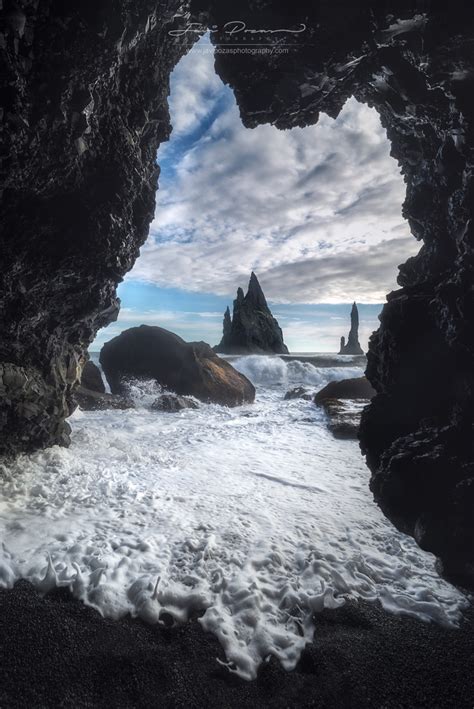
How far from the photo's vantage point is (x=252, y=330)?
190 feet

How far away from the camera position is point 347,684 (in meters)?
2.36

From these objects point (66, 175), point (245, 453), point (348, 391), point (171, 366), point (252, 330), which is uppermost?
point (252, 330)

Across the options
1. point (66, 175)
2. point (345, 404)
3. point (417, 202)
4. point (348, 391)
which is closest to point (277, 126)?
point (417, 202)

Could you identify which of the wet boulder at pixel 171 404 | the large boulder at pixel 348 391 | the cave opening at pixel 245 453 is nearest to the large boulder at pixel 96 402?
the wet boulder at pixel 171 404

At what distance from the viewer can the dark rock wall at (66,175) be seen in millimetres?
3742

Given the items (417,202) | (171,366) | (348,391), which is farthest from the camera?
(171,366)

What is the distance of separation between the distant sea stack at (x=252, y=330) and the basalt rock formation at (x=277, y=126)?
157 ft

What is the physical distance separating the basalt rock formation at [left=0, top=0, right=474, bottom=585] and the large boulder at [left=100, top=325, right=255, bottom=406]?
766 centimetres

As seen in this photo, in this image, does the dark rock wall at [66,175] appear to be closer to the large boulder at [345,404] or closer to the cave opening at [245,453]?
the cave opening at [245,453]

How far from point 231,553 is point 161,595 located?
3.12 ft

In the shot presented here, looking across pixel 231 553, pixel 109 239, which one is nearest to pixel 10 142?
pixel 109 239

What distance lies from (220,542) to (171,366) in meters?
11.7

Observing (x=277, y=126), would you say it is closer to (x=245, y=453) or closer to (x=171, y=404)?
(x=245, y=453)

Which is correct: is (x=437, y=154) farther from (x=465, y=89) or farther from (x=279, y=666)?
(x=279, y=666)
